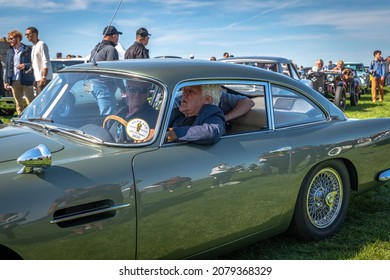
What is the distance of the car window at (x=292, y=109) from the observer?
3334 millimetres

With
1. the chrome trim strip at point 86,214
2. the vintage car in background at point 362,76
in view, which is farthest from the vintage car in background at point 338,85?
the chrome trim strip at point 86,214

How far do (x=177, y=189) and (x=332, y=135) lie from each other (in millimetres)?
1555

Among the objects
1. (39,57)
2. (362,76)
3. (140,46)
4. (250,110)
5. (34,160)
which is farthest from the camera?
(362,76)

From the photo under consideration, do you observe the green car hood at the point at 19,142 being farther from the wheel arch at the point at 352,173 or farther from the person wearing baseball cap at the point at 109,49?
the person wearing baseball cap at the point at 109,49

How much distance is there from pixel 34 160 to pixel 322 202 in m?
2.30

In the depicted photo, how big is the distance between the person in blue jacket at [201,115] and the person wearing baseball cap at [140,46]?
4433 mm

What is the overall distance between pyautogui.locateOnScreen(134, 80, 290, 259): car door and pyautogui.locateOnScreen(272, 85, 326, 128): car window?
0.89ft

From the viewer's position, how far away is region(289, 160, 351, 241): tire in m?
3.29

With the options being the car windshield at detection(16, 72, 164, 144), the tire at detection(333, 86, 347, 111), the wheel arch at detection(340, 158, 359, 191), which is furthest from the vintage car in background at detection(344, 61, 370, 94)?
the car windshield at detection(16, 72, 164, 144)

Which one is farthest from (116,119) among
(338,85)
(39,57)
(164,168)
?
(338,85)

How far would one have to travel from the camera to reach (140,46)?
7336mm

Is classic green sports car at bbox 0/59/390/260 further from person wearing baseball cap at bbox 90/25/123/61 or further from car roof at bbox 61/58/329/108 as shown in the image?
person wearing baseball cap at bbox 90/25/123/61

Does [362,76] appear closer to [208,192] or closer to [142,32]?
[142,32]
